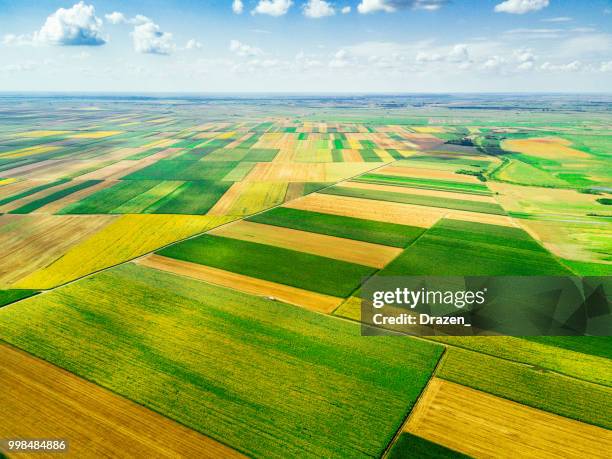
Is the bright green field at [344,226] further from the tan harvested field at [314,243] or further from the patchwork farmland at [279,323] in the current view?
the tan harvested field at [314,243]

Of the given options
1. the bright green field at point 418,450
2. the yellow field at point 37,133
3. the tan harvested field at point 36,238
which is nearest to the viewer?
the bright green field at point 418,450

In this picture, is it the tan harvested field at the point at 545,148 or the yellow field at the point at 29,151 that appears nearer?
the yellow field at the point at 29,151

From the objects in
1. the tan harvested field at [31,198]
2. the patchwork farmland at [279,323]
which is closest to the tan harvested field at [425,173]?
the patchwork farmland at [279,323]

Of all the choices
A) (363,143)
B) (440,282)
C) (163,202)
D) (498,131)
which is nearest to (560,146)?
(498,131)

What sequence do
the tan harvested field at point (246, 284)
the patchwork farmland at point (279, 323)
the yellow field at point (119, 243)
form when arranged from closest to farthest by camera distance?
the patchwork farmland at point (279, 323) → the tan harvested field at point (246, 284) → the yellow field at point (119, 243)

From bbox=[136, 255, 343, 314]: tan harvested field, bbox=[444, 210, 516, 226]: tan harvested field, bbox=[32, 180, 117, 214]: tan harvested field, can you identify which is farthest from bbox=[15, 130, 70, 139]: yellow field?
bbox=[444, 210, 516, 226]: tan harvested field

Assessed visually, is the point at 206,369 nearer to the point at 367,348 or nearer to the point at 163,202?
the point at 367,348

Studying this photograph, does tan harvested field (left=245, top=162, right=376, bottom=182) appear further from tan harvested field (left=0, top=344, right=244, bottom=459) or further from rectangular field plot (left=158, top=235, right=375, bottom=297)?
tan harvested field (left=0, top=344, right=244, bottom=459)
